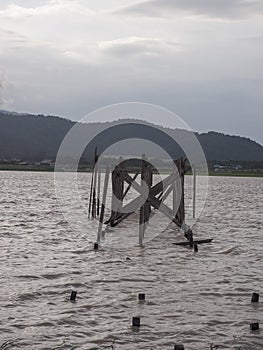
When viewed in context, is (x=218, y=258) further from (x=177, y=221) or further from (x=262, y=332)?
(x=262, y=332)

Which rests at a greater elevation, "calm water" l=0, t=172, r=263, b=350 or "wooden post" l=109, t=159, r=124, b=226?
"wooden post" l=109, t=159, r=124, b=226

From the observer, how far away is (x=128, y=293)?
17594 millimetres

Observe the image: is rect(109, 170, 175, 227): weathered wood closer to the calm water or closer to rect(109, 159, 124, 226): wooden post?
rect(109, 159, 124, 226): wooden post

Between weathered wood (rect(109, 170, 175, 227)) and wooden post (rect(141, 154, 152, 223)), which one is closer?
wooden post (rect(141, 154, 152, 223))

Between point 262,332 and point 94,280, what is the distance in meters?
6.84

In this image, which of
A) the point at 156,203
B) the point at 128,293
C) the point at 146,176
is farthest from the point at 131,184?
the point at 128,293

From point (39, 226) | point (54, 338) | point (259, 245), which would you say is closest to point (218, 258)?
point (259, 245)

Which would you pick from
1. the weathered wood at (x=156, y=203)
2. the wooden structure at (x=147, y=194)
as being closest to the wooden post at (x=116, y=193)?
the wooden structure at (x=147, y=194)

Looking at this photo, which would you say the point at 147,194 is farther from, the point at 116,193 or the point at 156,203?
the point at 116,193

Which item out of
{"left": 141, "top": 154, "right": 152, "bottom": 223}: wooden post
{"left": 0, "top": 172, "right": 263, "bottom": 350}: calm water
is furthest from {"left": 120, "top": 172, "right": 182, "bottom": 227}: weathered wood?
{"left": 0, "top": 172, "right": 263, "bottom": 350}: calm water

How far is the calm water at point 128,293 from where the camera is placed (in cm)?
1355

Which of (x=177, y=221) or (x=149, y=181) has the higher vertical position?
(x=149, y=181)

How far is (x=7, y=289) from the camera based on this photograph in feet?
58.2

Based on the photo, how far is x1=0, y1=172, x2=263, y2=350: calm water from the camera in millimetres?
13547
